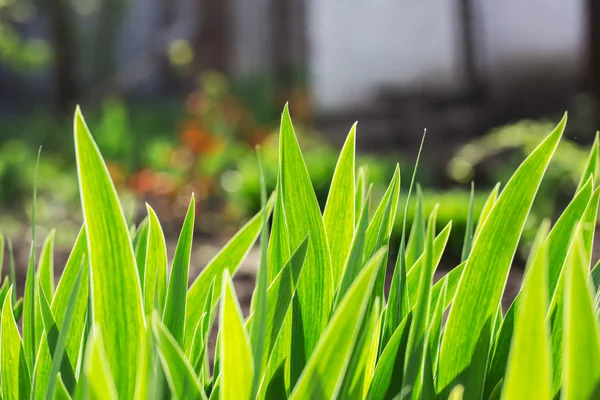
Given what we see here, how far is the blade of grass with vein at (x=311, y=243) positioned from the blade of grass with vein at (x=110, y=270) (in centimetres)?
16

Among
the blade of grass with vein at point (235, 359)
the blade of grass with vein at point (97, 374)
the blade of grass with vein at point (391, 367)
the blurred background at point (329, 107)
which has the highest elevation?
the blade of grass with vein at point (97, 374)

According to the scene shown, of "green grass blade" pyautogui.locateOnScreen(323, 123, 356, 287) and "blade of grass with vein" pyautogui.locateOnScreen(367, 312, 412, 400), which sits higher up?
"green grass blade" pyautogui.locateOnScreen(323, 123, 356, 287)

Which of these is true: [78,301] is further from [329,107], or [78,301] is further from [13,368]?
[329,107]

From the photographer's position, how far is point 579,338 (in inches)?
21.3

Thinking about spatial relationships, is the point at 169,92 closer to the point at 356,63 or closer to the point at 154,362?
the point at 356,63

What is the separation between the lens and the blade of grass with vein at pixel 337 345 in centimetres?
57

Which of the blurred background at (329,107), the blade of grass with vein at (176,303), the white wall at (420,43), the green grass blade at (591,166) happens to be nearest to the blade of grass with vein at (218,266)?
the blade of grass with vein at (176,303)

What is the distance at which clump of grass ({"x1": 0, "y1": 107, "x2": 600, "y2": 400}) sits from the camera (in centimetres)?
61

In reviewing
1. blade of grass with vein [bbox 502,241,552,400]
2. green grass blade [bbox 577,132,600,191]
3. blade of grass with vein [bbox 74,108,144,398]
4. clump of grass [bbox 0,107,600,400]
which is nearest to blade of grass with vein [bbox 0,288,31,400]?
clump of grass [bbox 0,107,600,400]


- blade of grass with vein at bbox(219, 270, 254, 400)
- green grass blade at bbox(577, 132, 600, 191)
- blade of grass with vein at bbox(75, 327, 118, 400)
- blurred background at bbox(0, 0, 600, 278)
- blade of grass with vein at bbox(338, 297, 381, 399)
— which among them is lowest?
blurred background at bbox(0, 0, 600, 278)

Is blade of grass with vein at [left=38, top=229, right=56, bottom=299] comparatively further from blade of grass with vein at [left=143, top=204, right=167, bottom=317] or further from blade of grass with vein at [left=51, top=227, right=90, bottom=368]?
blade of grass with vein at [left=143, top=204, right=167, bottom=317]

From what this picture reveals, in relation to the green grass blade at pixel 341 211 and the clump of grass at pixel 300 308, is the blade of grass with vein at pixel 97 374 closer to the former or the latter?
the clump of grass at pixel 300 308

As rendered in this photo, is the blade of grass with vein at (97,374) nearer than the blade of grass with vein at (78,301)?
Yes

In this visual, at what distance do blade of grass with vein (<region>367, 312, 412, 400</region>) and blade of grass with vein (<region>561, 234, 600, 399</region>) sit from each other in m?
0.20
